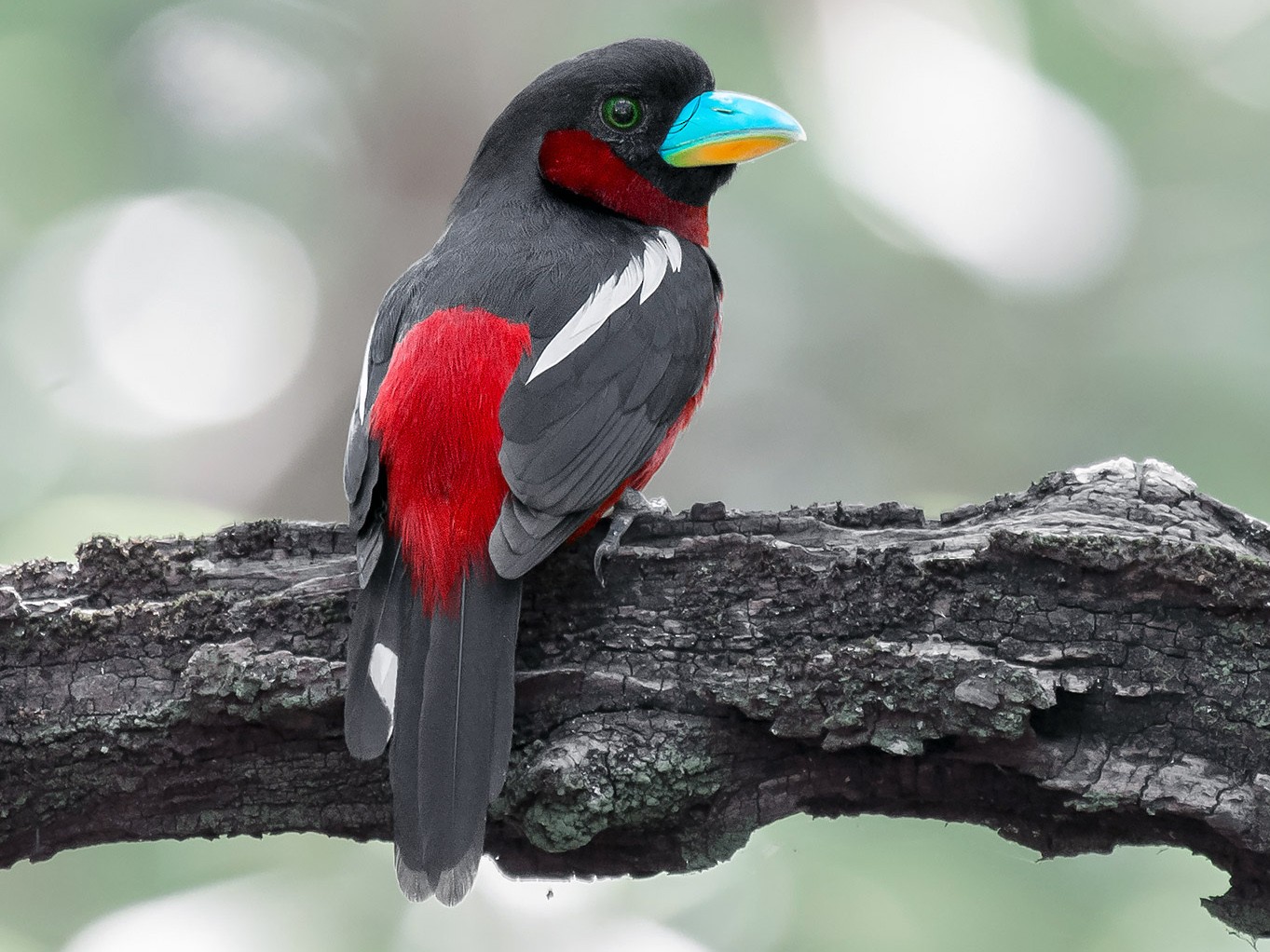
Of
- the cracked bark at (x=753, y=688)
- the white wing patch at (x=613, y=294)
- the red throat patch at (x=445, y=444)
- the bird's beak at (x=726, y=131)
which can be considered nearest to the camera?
the cracked bark at (x=753, y=688)

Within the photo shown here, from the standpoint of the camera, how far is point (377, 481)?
310cm

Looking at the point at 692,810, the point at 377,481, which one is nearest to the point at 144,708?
the point at 377,481

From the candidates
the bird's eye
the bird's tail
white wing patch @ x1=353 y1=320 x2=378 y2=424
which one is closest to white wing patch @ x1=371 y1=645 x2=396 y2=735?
the bird's tail

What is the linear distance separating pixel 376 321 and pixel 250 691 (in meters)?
1.21

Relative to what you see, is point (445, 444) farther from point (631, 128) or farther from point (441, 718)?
point (631, 128)

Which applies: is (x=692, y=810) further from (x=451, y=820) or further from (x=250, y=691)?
(x=250, y=691)

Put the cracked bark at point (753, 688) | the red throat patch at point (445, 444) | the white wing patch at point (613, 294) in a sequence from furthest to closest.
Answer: the white wing patch at point (613, 294)
the red throat patch at point (445, 444)
the cracked bark at point (753, 688)

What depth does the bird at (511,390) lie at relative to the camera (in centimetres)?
278

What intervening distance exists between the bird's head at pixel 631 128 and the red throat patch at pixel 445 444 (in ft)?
3.09

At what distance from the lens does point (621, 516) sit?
317 centimetres

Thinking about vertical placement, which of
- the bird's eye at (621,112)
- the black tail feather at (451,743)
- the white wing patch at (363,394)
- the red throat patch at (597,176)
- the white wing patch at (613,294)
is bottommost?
the black tail feather at (451,743)

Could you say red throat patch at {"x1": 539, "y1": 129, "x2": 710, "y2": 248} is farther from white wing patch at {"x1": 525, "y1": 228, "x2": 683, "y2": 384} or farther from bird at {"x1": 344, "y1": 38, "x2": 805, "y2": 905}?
white wing patch at {"x1": 525, "y1": 228, "x2": 683, "y2": 384}

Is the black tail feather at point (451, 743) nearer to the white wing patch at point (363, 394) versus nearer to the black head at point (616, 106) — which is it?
the white wing patch at point (363, 394)

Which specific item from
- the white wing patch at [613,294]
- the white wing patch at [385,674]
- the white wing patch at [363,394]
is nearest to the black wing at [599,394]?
the white wing patch at [613,294]
